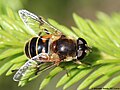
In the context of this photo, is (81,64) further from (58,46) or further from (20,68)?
(20,68)

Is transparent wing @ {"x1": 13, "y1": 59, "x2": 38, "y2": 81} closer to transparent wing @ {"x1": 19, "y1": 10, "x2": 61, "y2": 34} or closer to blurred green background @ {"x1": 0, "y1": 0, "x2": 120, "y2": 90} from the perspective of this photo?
transparent wing @ {"x1": 19, "y1": 10, "x2": 61, "y2": 34}

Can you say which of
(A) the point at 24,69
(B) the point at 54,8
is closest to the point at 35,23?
(A) the point at 24,69

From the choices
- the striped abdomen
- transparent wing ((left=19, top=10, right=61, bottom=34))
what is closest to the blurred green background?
transparent wing ((left=19, top=10, right=61, bottom=34))

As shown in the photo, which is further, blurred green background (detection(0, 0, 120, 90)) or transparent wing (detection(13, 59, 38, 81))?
blurred green background (detection(0, 0, 120, 90))

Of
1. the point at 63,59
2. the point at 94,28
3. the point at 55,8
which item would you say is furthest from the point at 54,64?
the point at 55,8

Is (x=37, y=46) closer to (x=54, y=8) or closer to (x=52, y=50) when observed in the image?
(x=52, y=50)
